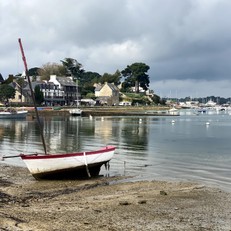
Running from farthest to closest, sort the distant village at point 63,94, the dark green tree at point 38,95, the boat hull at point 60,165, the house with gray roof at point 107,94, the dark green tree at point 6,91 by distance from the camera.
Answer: the house with gray roof at point 107,94 < the distant village at point 63,94 < the dark green tree at point 38,95 < the dark green tree at point 6,91 < the boat hull at point 60,165

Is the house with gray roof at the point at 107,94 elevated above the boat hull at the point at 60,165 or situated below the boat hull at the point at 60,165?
above

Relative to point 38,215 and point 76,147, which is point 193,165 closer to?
point 76,147

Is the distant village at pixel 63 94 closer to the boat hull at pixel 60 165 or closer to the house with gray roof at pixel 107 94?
the house with gray roof at pixel 107 94

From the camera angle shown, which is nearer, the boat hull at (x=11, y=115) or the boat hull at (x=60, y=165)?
the boat hull at (x=60, y=165)

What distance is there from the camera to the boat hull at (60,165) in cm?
1927

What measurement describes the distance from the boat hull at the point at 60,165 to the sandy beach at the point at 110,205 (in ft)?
1.72

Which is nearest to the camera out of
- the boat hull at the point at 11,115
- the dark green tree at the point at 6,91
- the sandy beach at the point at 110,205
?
the sandy beach at the point at 110,205

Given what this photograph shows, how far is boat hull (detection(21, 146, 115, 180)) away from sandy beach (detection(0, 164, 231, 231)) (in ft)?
1.72

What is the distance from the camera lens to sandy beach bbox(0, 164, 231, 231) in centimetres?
1149

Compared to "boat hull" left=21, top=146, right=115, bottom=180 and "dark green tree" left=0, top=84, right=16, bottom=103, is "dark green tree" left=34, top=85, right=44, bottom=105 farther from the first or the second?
"boat hull" left=21, top=146, right=115, bottom=180

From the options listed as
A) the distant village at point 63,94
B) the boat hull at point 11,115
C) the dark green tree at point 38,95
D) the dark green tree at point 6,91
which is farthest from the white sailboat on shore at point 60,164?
the dark green tree at point 38,95

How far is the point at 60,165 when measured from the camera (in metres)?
19.5

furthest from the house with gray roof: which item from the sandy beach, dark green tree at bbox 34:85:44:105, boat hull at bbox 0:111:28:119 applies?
the sandy beach

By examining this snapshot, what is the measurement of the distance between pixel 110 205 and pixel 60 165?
20.4ft
